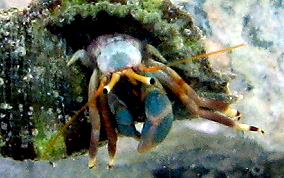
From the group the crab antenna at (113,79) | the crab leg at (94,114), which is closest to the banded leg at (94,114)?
the crab leg at (94,114)

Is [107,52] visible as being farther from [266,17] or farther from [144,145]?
[266,17]

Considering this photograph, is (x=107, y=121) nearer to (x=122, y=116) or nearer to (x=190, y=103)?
(x=122, y=116)

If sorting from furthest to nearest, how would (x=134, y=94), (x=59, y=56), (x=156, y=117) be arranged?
(x=134, y=94), (x=59, y=56), (x=156, y=117)

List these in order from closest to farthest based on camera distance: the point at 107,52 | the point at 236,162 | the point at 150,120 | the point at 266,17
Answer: the point at 150,120 < the point at 107,52 < the point at 236,162 < the point at 266,17

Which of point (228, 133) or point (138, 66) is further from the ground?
point (138, 66)

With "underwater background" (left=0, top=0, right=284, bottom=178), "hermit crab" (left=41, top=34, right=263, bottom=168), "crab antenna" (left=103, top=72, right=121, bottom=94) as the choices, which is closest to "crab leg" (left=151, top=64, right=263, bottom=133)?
"hermit crab" (left=41, top=34, right=263, bottom=168)

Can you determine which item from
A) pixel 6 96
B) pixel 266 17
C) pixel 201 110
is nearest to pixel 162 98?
pixel 201 110

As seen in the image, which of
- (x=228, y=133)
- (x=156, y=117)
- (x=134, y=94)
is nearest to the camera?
(x=156, y=117)

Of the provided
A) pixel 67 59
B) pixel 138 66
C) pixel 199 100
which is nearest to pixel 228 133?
pixel 199 100
